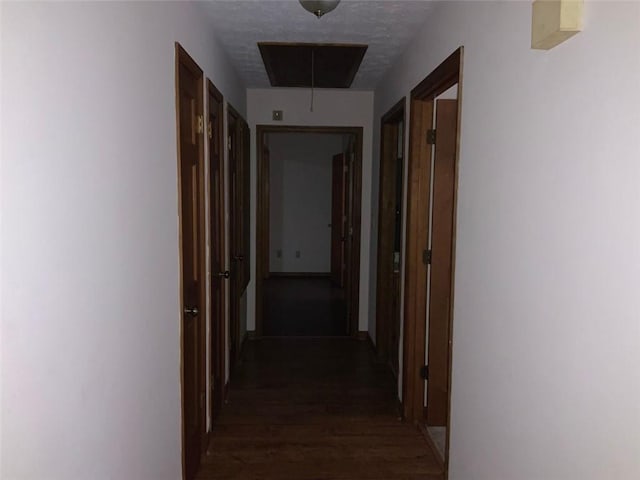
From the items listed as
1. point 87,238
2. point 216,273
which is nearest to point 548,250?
point 87,238

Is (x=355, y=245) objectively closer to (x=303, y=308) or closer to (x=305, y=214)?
(x=303, y=308)

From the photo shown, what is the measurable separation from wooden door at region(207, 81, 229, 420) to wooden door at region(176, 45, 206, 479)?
261 mm

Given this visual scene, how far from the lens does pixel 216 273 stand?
3184mm

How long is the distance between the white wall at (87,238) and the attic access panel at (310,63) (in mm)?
1378

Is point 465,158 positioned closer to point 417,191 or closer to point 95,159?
point 417,191

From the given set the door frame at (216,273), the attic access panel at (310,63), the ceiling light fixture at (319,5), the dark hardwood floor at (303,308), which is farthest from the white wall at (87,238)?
the dark hardwood floor at (303,308)

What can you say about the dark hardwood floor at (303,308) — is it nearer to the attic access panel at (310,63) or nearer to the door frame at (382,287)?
the door frame at (382,287)

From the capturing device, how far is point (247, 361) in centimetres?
441

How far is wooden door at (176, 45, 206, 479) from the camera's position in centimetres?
232

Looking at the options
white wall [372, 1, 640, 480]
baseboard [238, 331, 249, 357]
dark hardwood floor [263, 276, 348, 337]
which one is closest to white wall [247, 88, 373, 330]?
baseboard [238, 331, 249, 357]

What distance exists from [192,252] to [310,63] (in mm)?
1844

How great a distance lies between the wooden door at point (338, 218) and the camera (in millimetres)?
7426

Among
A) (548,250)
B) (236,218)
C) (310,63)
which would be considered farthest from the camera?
(236,218)

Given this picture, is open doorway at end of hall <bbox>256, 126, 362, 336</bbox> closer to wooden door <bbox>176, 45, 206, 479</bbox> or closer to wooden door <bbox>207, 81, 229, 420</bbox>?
wooden door <bbox>207, 81, 229, 420</bbox>
